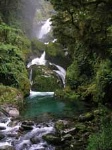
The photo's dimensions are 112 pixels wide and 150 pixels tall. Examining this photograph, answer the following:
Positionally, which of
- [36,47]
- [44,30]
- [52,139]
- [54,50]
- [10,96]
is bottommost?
[52,139]

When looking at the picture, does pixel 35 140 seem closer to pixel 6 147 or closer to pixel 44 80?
pixel 6 147

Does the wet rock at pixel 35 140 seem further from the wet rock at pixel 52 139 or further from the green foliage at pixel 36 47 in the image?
the green foliage at pixel 36 47

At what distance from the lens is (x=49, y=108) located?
66.5 ft

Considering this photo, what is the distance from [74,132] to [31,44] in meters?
24.4

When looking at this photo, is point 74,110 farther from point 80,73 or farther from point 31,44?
point 31,44

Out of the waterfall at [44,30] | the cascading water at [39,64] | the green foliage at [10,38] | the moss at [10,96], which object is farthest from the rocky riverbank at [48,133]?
the waterfall at [44,30]

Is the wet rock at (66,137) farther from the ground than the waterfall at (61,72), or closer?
closer

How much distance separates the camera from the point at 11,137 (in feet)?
44.5

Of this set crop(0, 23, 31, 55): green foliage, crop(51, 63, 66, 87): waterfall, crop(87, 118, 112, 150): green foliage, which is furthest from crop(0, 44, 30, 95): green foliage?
crop(87, 118, 112, 150): green foliage

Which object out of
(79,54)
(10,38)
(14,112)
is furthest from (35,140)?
(10,38)

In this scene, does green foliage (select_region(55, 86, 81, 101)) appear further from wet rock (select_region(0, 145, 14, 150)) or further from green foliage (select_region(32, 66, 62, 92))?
wet rock (select_region(0, 145, 14, 150))

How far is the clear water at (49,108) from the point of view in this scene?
713 inches

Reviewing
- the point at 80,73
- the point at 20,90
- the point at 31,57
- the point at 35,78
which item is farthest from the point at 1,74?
the point at 31,57

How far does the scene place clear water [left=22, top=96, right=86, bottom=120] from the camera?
1811 centimetres
